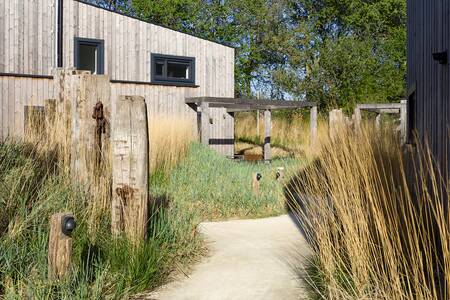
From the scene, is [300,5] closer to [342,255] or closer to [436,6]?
[436,6]

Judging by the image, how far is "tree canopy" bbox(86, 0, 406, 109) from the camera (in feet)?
91.5

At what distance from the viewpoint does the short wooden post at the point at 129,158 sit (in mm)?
4695

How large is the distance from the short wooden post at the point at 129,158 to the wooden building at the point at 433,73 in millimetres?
2282

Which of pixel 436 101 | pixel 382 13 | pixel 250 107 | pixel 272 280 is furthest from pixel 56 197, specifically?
pixel 382 13

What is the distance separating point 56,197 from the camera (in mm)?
4781

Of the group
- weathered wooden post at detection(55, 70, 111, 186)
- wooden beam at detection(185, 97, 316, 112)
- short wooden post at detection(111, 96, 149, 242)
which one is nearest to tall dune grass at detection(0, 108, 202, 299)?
weathered wooden post at detection(55, 70, 111, 186)

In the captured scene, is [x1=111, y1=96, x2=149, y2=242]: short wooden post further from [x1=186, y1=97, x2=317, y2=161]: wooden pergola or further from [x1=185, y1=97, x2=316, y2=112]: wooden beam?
[x1=185, y1=97, x2=316, y2=112]: wooden beam

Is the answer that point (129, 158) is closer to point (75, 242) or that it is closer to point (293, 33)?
point (75, 242)

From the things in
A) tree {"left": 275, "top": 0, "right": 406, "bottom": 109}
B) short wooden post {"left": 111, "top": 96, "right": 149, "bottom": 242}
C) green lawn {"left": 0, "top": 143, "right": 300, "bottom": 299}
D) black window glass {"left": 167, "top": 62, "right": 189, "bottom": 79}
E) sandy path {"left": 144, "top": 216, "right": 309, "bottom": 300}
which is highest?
tree {"left": 275, "top": 0, "right": 406, "bottom": 109}

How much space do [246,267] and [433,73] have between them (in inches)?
142

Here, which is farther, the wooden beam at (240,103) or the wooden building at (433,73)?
the wooden beam at (240,103)

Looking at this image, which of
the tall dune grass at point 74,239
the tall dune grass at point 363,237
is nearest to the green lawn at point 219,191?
the tall dune grass at point 74,239

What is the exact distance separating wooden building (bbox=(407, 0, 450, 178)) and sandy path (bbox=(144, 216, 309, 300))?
155 cm

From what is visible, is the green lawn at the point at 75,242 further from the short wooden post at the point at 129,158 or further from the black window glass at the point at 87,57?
the black window glass at the point at 87,57
